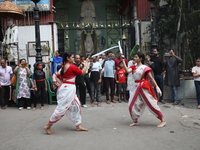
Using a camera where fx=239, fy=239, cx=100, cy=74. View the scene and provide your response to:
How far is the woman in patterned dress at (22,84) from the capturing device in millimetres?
7977

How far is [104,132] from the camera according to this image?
5.15 metres

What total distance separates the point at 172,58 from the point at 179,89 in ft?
4.46

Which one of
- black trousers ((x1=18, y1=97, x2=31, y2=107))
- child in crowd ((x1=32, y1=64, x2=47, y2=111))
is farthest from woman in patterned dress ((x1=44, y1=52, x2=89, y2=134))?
black trousers ((x1=18, y1=97, x2=31, y2=107))

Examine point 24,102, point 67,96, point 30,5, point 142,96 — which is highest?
point 30,5

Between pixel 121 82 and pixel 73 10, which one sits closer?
Result: pixel 121 82

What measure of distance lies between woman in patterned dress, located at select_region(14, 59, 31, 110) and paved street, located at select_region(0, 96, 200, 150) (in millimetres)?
732

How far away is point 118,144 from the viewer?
4.35 meters

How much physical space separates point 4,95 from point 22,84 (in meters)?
1.00

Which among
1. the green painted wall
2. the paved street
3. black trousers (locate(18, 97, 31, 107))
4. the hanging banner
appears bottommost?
the paved street

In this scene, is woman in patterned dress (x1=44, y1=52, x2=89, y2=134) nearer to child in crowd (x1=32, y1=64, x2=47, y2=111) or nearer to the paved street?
the paved street

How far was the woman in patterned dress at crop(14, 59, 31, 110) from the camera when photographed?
26.2ft

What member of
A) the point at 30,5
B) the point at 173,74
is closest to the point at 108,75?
the point at 173,74

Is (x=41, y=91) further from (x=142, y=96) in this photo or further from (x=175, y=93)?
(x=175, y=93)

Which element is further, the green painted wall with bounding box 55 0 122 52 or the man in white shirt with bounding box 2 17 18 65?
the green painted wall with bounding box 55 0 122 52
